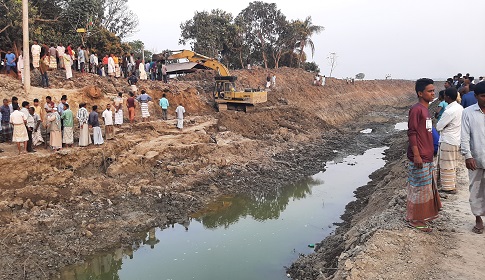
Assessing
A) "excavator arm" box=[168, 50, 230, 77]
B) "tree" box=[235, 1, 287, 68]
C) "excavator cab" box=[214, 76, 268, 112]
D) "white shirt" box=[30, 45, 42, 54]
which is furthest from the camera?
"tree" box=[235, 1, 287, 68]

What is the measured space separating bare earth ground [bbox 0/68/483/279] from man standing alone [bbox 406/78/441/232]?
275 millimetres

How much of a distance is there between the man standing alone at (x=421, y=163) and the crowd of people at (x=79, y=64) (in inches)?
541

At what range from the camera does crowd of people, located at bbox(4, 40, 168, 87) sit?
556 inches

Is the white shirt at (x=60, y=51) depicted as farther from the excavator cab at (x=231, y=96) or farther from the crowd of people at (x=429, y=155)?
the crowd of people at (x=429, y=155)

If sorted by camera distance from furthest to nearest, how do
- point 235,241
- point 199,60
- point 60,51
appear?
point 199,60
point 60,51
point 235,241

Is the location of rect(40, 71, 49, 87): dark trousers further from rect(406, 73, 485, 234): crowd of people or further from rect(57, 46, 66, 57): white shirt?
rect(406, 73, 485, 234): crowd of people

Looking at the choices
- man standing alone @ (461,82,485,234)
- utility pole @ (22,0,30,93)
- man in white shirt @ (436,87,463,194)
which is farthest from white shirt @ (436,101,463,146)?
utility pole @ (22,0,30,93)

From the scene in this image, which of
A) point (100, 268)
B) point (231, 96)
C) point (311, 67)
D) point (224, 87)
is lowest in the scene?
point (100, 268)

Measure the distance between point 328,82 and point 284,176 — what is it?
28.2 meters

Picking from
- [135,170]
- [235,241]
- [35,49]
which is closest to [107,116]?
[135,170]

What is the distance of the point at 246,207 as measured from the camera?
11.7m

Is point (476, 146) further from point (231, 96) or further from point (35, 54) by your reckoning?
point (35, 54)

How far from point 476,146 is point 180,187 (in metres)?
9.01

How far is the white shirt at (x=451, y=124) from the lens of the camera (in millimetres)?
6508
